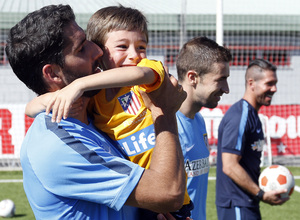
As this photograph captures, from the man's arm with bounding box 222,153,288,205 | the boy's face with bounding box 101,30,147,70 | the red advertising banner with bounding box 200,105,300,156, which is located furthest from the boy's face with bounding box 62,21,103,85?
the red advertising banner with bounding box 200,105,300,156

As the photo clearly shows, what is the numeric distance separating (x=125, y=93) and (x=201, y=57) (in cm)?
166

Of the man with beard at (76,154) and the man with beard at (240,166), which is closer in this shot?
the man with beard at (76,154)

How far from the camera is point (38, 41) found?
193 centimetres

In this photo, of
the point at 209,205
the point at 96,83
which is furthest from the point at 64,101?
the point at 209,205

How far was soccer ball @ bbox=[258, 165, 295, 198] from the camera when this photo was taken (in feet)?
15.6

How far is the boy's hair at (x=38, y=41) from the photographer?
6.34ft

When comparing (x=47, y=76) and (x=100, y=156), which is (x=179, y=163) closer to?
(x=100, y=156)

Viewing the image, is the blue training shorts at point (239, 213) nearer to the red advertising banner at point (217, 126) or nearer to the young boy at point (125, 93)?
the young boy at point (125, 93)

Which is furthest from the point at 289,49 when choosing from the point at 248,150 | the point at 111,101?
the point at 111,101

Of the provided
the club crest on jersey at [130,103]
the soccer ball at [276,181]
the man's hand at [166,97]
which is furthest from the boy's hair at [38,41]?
the soccer ball at [276,181]

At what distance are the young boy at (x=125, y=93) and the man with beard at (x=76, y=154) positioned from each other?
0.20 metres

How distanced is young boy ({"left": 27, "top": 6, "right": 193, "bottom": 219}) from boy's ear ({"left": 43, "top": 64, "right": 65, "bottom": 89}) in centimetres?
21

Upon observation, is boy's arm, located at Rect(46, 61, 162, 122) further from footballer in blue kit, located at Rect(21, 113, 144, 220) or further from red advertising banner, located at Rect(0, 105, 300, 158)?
red advertising banner, located at Rect(0, 105, 300, 158)

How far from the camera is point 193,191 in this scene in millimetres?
3277
